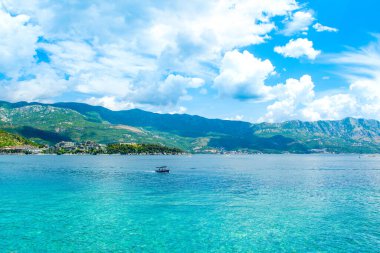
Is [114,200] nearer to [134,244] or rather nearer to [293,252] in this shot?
[134,244]

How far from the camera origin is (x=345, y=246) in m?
51.8

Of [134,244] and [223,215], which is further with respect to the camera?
[223,215]

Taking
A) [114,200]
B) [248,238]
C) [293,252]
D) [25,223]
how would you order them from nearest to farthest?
[293,252] → [248,238] → [25,223] → [114,200]

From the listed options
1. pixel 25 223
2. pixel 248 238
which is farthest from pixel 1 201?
pixel 248 238

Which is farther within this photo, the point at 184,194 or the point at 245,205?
the point at 184,194

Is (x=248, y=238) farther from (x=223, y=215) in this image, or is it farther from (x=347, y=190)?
(x=347, y=190)

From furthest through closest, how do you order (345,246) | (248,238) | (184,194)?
(184,194), (248,238), (345,246)

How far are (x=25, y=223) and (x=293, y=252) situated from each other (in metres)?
51.8

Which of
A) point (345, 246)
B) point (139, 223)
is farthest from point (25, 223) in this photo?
point (345, 246)

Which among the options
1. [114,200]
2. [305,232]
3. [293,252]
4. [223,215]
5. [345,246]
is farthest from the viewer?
[114,200]

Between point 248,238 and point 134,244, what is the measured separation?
19.8 metres

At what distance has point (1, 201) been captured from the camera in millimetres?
87875

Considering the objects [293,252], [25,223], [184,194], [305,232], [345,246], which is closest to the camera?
[293,252]

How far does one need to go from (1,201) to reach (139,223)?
158 feet
